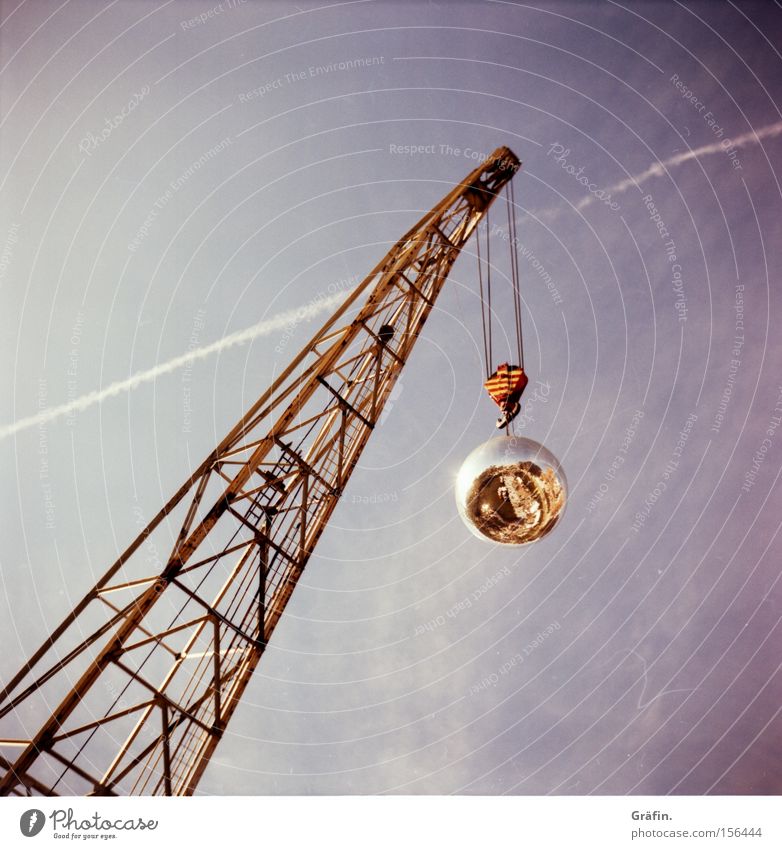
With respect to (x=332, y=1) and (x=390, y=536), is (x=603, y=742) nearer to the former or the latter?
(x=390, y=536)

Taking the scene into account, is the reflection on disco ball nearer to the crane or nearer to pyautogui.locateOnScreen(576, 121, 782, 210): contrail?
the crane

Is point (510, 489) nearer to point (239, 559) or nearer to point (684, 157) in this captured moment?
point (239, 559)

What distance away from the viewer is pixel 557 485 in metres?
7.13

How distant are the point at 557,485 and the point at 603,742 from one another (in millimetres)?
10320

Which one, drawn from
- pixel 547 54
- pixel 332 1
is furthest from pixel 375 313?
pixel 547 54

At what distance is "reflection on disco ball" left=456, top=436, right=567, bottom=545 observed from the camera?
22.7 feet

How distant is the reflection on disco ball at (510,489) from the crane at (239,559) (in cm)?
452

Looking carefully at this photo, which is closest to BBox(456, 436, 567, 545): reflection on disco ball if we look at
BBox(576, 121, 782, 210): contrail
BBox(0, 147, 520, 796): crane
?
BBox(0, 147, 520, 796): crane

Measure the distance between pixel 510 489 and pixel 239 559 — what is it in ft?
19.1

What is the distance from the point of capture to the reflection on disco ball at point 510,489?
692 cm

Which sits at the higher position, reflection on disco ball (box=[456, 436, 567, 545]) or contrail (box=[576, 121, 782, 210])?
contrail (box=[576, 121, 782, 210])

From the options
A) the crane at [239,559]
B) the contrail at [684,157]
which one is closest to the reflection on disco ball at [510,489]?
the crane at [239,559]

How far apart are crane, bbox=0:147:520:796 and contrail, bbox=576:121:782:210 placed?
2.84 m

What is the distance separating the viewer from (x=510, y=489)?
6.92 metres
